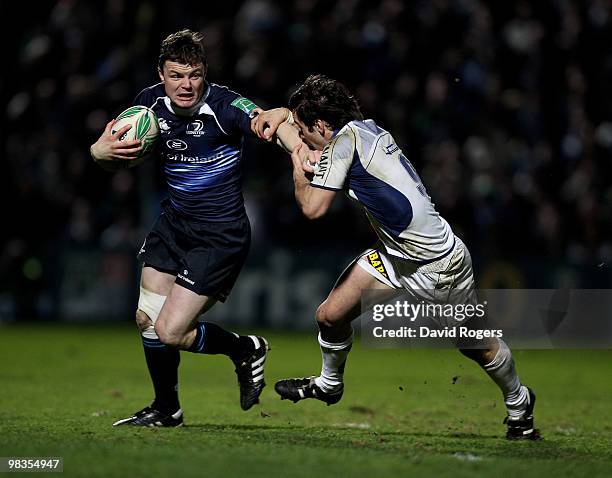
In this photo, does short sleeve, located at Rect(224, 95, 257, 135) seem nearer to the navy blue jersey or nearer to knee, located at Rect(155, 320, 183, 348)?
the navy blue jersey

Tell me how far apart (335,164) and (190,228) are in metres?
1.32

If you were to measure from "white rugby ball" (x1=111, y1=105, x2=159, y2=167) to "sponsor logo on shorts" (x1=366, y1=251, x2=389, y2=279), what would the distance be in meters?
1.66

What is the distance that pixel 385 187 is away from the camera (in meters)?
7.40

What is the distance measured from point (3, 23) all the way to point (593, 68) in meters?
9.19

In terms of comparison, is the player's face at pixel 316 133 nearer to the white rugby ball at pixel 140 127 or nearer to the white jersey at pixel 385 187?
the white jersey at pixel 385 187

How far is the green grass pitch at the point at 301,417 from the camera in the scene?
621 centimetres

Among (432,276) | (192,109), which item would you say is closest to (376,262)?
(432,276)

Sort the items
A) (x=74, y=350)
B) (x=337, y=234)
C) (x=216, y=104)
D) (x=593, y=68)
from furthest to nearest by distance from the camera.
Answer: (x=593, y=68), (x=337, y=234), (x=74, y=350), (x=216, y=104)

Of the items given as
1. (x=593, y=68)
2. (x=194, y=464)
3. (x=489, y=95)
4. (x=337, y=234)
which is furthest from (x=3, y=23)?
(x=194, y=464)

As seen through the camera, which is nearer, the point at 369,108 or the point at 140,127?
the point at 140,127

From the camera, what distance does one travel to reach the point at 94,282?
54.9 feet

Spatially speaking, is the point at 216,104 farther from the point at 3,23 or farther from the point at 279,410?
the point at 3,23

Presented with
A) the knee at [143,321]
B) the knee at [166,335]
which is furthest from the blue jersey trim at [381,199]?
the knee at [143,321]

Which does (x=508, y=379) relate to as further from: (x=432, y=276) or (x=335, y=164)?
(x=335, y=164)
